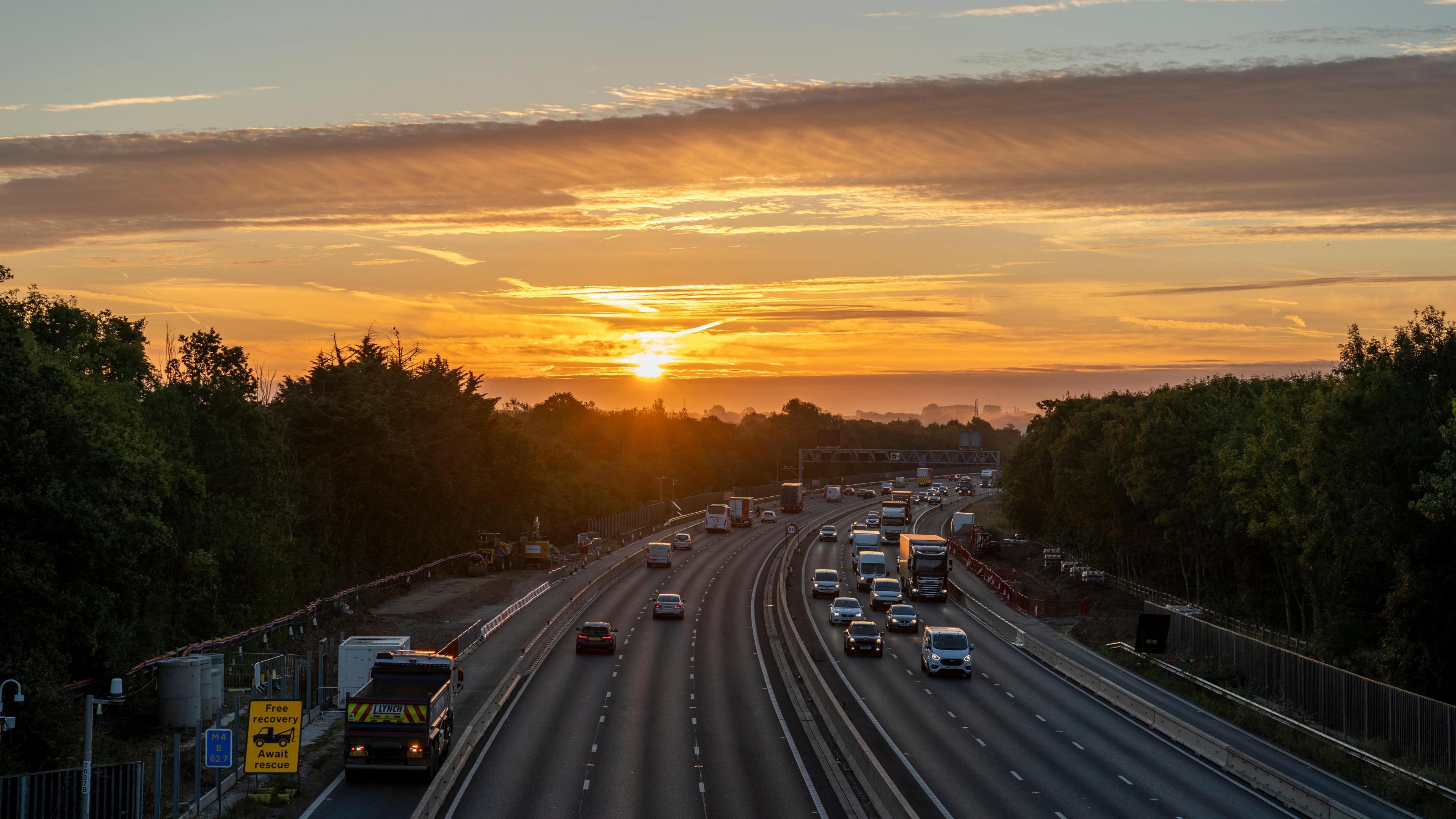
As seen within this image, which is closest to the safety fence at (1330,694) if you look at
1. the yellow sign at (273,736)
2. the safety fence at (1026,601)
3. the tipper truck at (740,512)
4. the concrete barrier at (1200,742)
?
the concrete barrier at (1200,742)

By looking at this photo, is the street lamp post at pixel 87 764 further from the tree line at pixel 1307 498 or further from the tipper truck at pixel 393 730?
the tree line at pixel 1307 498

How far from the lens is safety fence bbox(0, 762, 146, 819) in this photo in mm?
22125

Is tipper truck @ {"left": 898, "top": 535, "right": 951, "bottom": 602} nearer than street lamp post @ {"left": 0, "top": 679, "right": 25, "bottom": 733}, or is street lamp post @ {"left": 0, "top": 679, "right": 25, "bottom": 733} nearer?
street lamp post @ {"left": 0, "top": 679, "right": 25, "bottom": 733}

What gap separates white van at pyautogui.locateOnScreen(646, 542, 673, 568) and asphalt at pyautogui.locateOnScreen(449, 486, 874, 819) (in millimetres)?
28651

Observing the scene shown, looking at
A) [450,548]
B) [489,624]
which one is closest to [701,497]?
[450,548]

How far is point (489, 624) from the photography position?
55.9 m

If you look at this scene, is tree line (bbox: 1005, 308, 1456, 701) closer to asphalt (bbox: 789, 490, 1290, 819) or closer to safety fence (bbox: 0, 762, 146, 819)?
asphalt (bbox: 789, 490, 1290, 819)

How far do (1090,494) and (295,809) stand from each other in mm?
75772

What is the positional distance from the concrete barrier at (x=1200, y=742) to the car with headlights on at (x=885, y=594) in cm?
1362

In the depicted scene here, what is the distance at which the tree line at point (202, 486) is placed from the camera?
110 feet

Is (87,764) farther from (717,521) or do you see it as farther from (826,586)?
(717,521)

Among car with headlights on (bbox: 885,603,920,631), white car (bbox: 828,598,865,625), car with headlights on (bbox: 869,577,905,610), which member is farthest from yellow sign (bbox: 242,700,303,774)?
car with headlights on (bbox: 869,577,905,610)

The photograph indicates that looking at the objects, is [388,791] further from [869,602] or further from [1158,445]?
[1158,445]

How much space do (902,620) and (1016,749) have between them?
26247mm
